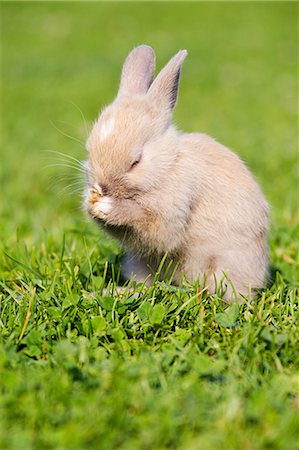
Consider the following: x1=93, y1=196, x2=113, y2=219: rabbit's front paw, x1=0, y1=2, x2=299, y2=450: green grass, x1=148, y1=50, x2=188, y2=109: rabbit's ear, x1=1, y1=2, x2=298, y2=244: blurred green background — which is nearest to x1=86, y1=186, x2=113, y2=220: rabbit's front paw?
x1=93, y1=196, x2=113, y2=219: rabbit's front paw

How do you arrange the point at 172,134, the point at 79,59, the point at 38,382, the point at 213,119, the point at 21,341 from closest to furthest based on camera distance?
1. the point at 38,382
2. the point at 21,341
3. the point at 172,134
4. the point at 213,119
5. the point at 79,59

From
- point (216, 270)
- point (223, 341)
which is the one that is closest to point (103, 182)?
point (216, 270)

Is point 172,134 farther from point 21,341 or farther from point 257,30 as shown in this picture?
point 257,30

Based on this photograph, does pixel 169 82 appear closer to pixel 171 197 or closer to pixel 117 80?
pixel 171 197

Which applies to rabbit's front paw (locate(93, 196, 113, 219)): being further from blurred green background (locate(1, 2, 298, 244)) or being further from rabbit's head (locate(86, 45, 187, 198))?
blurred green background (locate(1, 2, 298, 244))

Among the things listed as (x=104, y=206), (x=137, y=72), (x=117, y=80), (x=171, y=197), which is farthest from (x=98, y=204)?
(x=117, y=80)

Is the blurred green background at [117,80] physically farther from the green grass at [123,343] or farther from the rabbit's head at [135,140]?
the rabbit's head at [135,140]
